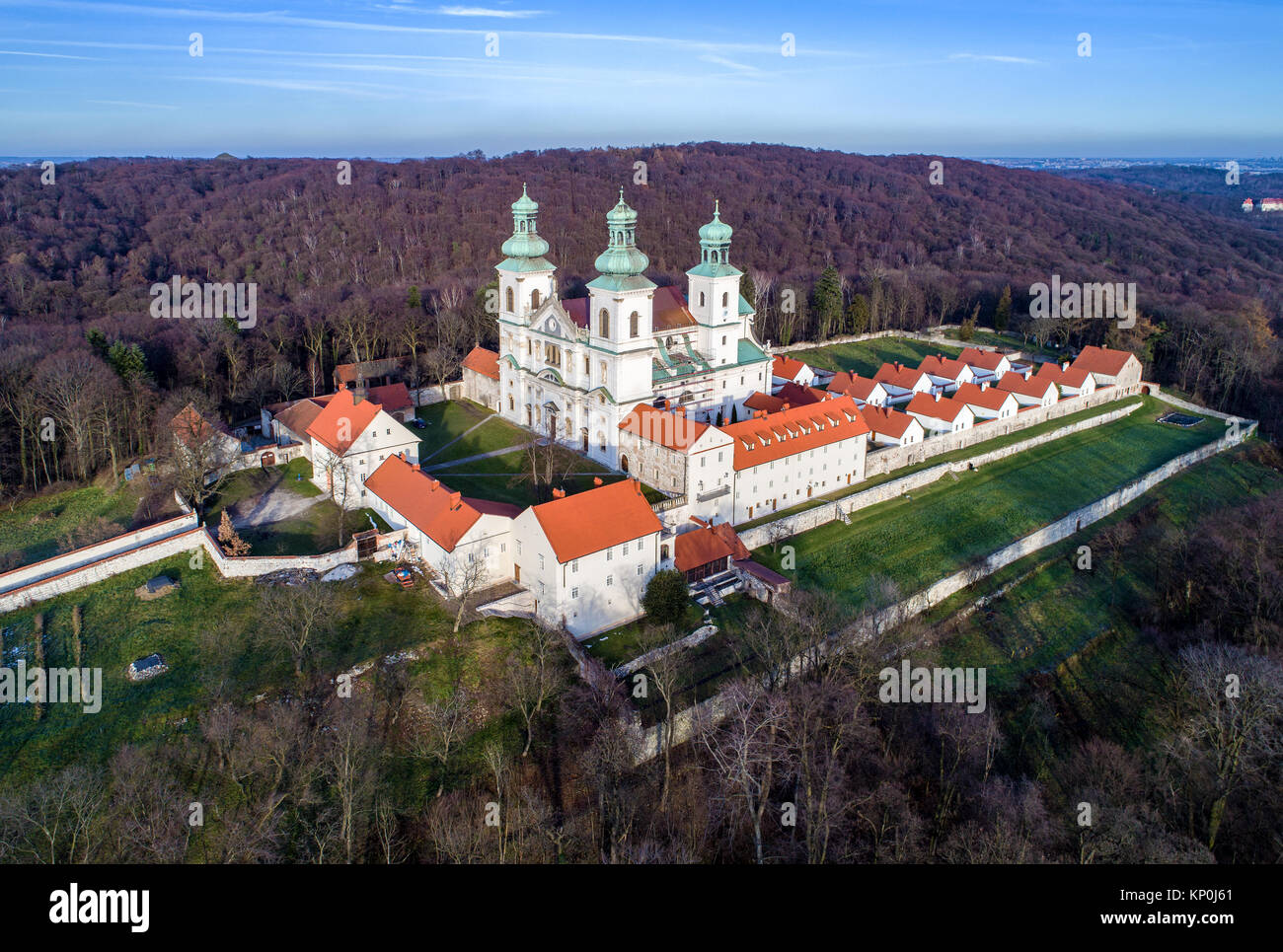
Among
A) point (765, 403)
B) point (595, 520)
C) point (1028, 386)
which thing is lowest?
point (595, 520)

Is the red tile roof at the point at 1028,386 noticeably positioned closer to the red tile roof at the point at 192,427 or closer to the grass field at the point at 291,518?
the grass field at the point at 291,518

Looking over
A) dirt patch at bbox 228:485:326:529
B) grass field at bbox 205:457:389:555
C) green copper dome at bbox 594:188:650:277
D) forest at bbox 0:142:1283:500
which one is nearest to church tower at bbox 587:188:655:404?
green copper dome at bbox 594:188:650:277

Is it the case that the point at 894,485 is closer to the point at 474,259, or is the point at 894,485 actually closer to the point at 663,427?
the point at 663,427

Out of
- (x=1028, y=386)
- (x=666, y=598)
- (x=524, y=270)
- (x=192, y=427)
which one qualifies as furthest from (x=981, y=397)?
(x=192, y=427)

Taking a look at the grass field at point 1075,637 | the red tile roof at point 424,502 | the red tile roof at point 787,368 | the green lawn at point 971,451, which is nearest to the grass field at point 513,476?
the red tile roof at point 424,502
